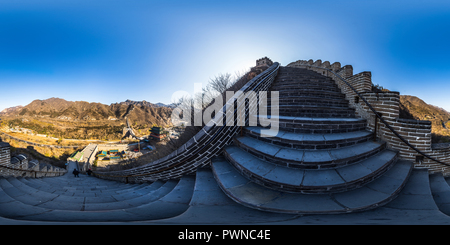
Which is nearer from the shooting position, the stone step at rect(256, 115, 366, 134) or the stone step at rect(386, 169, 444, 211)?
the stone step at rect(386, 169, 444, 211)

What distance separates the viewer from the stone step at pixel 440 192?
228 centimetres

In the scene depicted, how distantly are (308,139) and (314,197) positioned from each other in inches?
45.0

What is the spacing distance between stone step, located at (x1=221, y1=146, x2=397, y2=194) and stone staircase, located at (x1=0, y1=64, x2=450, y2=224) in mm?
16

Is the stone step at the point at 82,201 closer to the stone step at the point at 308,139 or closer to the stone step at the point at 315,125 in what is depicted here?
the stone step at the point at 308,139

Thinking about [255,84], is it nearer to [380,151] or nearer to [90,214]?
[380,151]

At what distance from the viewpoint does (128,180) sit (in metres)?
6.46

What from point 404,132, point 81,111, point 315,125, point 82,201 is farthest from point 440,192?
point 81,111

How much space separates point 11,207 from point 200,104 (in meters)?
5.63

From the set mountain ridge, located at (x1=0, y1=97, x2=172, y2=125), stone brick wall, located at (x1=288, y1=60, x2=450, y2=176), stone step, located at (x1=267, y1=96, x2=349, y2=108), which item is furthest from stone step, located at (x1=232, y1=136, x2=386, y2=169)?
mountain ridge, located at (x1=0, y1=97, x2=172, y2=125)

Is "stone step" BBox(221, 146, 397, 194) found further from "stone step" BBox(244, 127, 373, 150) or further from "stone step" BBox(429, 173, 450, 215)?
"stone step" BBox(429, 173, 450, 215)

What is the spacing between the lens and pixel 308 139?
301 centimetres

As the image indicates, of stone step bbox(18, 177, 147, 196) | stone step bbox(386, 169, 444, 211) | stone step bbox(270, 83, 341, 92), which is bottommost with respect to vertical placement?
stone step bbox(18, 177, 147, 196)

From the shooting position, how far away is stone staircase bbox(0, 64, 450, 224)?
1913 mm
